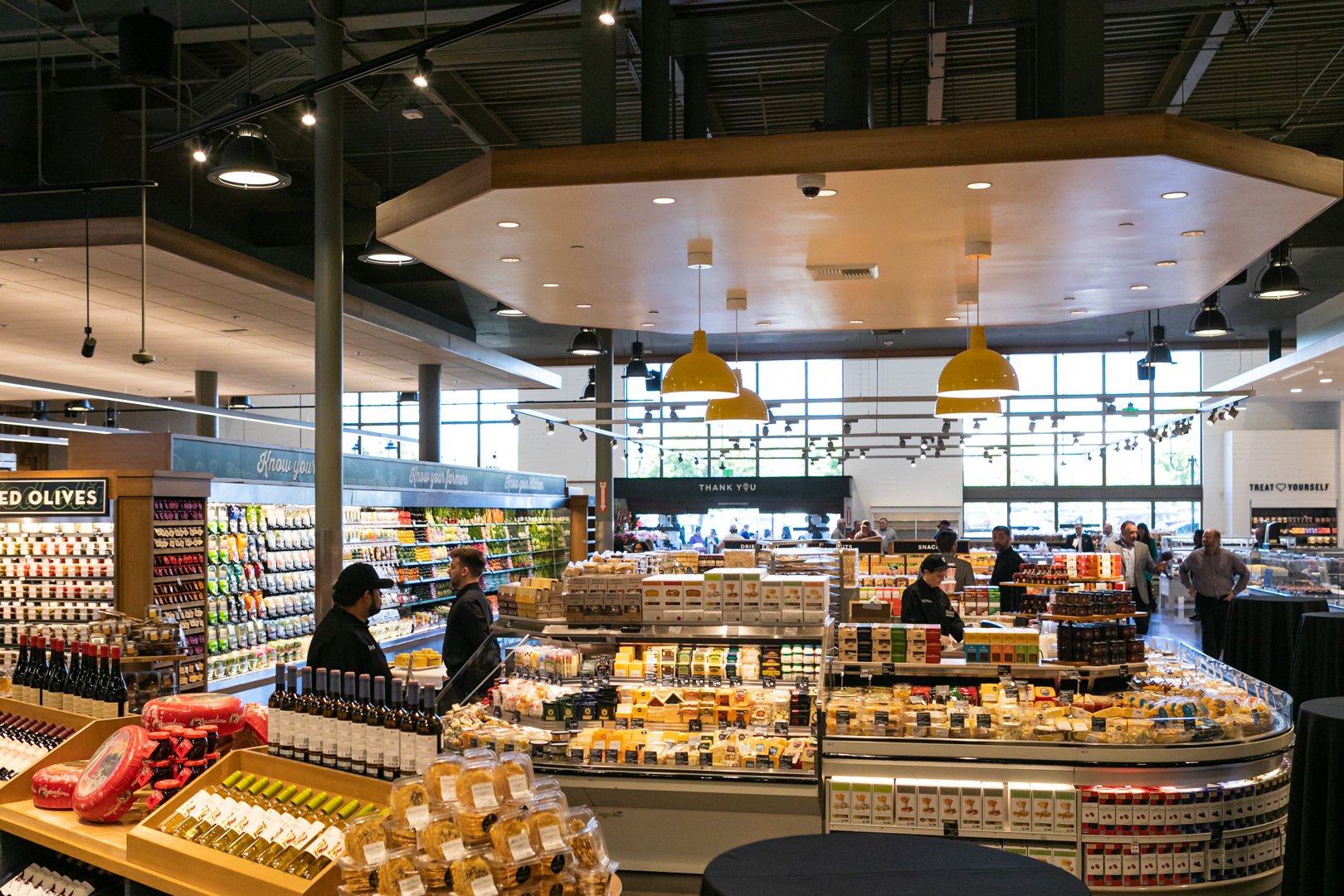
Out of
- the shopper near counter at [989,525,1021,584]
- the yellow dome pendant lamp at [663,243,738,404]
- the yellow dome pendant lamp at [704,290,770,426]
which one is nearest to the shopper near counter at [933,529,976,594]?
the shopper near counter at [989,525,1021,584]

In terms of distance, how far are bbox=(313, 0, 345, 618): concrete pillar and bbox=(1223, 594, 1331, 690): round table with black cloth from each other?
7.84 meters

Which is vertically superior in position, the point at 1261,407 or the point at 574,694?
the point at 1261,407

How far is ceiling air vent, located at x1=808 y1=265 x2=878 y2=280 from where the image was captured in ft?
22.0

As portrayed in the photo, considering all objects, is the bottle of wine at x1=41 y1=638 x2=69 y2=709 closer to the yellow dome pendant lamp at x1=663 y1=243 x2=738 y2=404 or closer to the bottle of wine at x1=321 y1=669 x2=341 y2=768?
the bottle of wine at x1=321 y1=669 x2=341 y2=768

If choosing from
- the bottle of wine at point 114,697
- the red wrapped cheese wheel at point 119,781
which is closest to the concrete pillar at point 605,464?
the bottle of wine at point 114,697

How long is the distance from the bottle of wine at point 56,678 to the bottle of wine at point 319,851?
218cm

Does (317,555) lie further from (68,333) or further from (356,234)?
(68,333)

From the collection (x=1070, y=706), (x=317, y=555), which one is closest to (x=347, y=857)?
(x=1070, y=706)

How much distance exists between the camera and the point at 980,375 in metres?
6.21

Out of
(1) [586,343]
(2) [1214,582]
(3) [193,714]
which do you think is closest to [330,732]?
(3) [193,714]

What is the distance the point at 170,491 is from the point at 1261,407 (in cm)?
2418

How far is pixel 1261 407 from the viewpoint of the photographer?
25.0 meters

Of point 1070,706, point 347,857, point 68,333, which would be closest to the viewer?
point 347,857

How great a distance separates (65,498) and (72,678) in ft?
13.5
